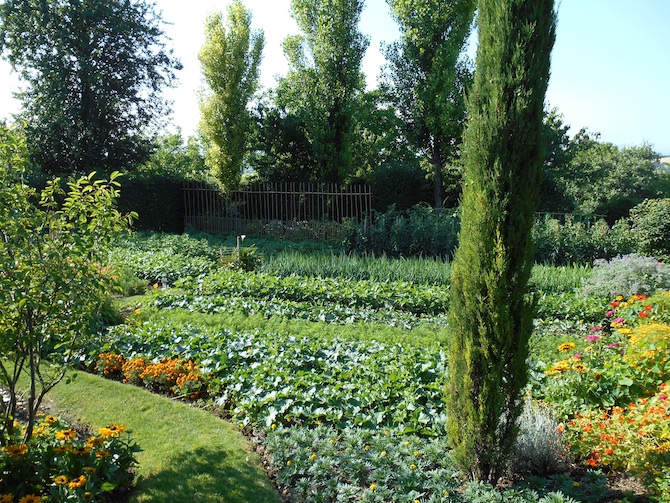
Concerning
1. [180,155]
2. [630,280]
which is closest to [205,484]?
[630,280]

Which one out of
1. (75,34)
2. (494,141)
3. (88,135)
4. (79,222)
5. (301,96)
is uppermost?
(75,34)

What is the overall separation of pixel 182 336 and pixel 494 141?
4.46 m

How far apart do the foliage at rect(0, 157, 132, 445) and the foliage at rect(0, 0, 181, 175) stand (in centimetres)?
1633

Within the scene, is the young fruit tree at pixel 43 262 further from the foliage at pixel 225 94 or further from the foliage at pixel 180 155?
the foliage at pixel 180 155

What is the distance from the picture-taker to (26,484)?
3387 mm

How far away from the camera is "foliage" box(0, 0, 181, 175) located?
18.2 metres

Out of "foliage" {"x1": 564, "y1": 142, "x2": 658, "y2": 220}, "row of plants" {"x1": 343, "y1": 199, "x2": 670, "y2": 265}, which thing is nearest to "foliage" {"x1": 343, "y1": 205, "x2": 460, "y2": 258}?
"row of plants" {"x1": 343, "y1": 199, "x2": 670, "y2": 265}

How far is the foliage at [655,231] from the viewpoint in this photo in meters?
12.2

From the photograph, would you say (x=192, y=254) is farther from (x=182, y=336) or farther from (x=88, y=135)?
(x=88, y=135)

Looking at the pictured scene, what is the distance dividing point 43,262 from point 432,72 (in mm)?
16514

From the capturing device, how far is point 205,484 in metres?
3.72

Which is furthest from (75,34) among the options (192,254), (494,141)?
(494,141)

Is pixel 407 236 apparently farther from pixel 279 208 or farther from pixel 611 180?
pixel 611 180

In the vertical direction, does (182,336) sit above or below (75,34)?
below
